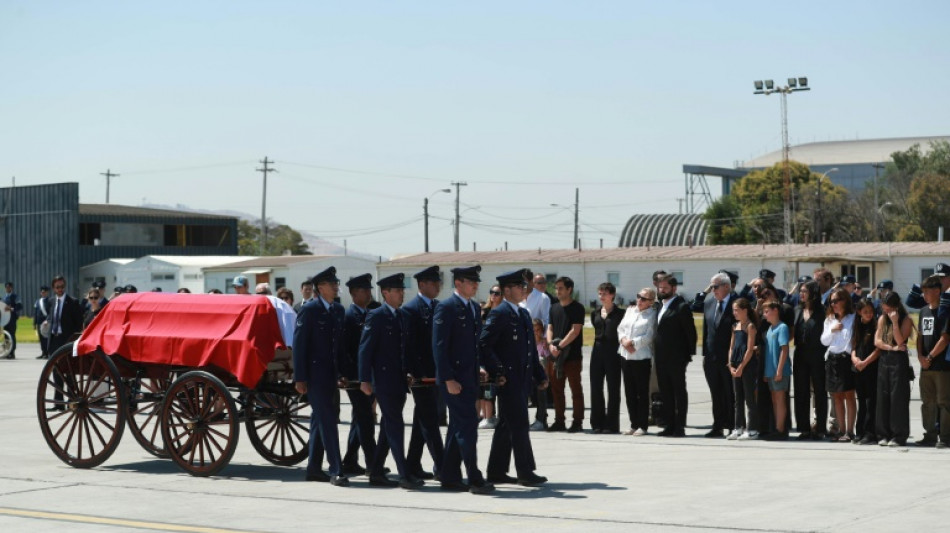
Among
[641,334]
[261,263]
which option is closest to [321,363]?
[641,334]

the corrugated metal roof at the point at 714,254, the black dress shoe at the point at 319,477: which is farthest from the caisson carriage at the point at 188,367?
the corrugated metal roof at the point at 714,254

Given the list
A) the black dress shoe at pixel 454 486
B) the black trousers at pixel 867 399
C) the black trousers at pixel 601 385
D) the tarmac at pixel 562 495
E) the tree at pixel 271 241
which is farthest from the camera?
the tree at pixel 271 241

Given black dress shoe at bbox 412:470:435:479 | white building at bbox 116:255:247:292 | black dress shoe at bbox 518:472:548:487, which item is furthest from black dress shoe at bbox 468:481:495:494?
white building at bbox 116:255:247:292

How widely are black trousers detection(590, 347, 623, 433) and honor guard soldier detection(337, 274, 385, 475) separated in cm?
492

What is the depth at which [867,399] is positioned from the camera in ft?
50.5

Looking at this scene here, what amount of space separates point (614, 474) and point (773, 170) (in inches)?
3701

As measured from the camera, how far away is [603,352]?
676 inches

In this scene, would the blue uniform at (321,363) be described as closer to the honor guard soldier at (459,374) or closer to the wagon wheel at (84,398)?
the honor guard soldier at (459,374)

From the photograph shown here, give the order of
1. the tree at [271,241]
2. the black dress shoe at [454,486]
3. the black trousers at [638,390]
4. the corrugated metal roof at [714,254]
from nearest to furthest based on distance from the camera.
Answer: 1. the black dress shoe at [454,486]
2. the black trousers at [638,390]
3. the corrugated metal roof at [714,254]
4. the tree at [271,241]

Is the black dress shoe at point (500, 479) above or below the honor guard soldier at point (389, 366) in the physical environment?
below

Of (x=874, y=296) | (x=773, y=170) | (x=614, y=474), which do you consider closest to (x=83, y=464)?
(x=614, y=474)

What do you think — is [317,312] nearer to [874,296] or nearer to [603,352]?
[603,352]

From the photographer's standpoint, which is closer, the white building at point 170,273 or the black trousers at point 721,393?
the black trousers at point 721,393

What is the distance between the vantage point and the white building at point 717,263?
62.5m
